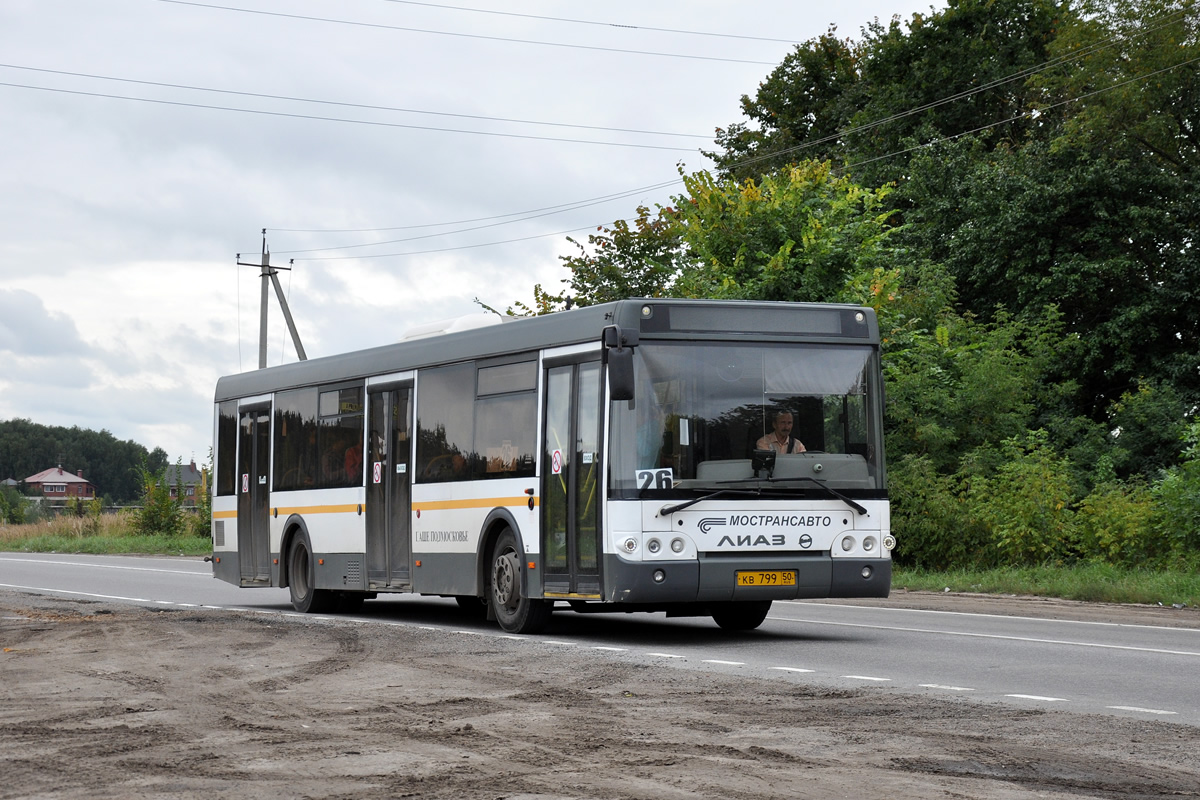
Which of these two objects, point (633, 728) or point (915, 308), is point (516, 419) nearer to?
point (633, 728)

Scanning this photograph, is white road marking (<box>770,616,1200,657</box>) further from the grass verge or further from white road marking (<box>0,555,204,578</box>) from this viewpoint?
white road marking (<box>0,555,204,578</box>)

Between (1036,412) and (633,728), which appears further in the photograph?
(1036,412)

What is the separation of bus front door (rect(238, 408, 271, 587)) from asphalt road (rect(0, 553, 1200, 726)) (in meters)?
0.58

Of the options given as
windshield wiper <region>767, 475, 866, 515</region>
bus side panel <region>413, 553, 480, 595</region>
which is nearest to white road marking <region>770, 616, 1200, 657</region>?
windshield wiper <region>767, 475, 866, 515</region>

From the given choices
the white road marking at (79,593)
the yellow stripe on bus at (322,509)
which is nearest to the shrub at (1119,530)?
the yellow stripe on bus at (322,509)

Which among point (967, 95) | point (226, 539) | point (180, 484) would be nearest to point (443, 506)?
point (226, 539)

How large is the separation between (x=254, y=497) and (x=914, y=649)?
1112 centimetres

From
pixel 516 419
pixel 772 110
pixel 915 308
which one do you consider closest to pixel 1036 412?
pixel 915 308

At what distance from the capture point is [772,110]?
164 feet

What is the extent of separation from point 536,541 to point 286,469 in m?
6.77

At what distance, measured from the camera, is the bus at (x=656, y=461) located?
14109 mm

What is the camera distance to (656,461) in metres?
14.1

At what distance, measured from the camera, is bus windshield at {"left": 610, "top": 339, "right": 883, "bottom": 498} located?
1411cm

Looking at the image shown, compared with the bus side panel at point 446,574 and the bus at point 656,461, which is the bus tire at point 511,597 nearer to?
the bus at point 656,461
